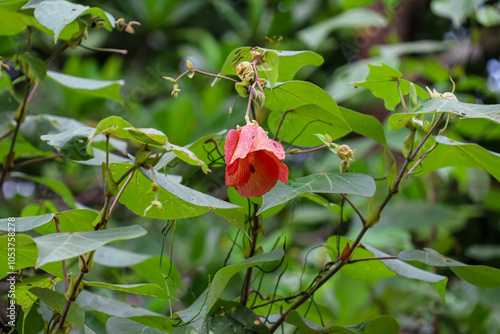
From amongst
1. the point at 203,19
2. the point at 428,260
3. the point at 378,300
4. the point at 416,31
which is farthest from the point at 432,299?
the point at 203,19

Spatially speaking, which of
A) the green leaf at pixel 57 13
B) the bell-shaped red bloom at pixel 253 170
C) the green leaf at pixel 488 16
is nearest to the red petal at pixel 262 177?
the bell-shaped red bloom at pixel 253 170

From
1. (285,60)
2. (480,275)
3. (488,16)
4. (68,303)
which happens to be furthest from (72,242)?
(488,16)

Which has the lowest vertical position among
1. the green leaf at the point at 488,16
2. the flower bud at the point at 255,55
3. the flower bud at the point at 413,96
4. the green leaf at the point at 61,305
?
the green leaf at the point at 488,16

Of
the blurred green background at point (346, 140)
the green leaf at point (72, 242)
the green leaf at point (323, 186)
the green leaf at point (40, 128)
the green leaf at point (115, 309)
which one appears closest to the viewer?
the green leaf at point (72, 242)

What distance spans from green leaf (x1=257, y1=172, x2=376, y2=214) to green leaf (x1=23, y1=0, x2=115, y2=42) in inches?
9.9

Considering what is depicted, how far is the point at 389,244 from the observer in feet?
3.96

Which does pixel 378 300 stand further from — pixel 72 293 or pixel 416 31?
pixel 416 31

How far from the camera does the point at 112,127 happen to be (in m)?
0.39

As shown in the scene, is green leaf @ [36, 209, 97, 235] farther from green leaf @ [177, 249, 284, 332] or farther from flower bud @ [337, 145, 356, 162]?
flower bud @ [337, 145, 356, 162]

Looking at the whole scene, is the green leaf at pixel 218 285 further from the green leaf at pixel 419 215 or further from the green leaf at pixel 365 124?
the green leaf at pixel 419 215

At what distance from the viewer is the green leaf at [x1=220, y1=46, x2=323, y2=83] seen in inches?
18.5

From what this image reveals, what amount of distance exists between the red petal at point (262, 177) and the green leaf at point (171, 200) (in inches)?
1.2

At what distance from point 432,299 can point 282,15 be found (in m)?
1.17

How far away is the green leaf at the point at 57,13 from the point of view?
1.44ft
